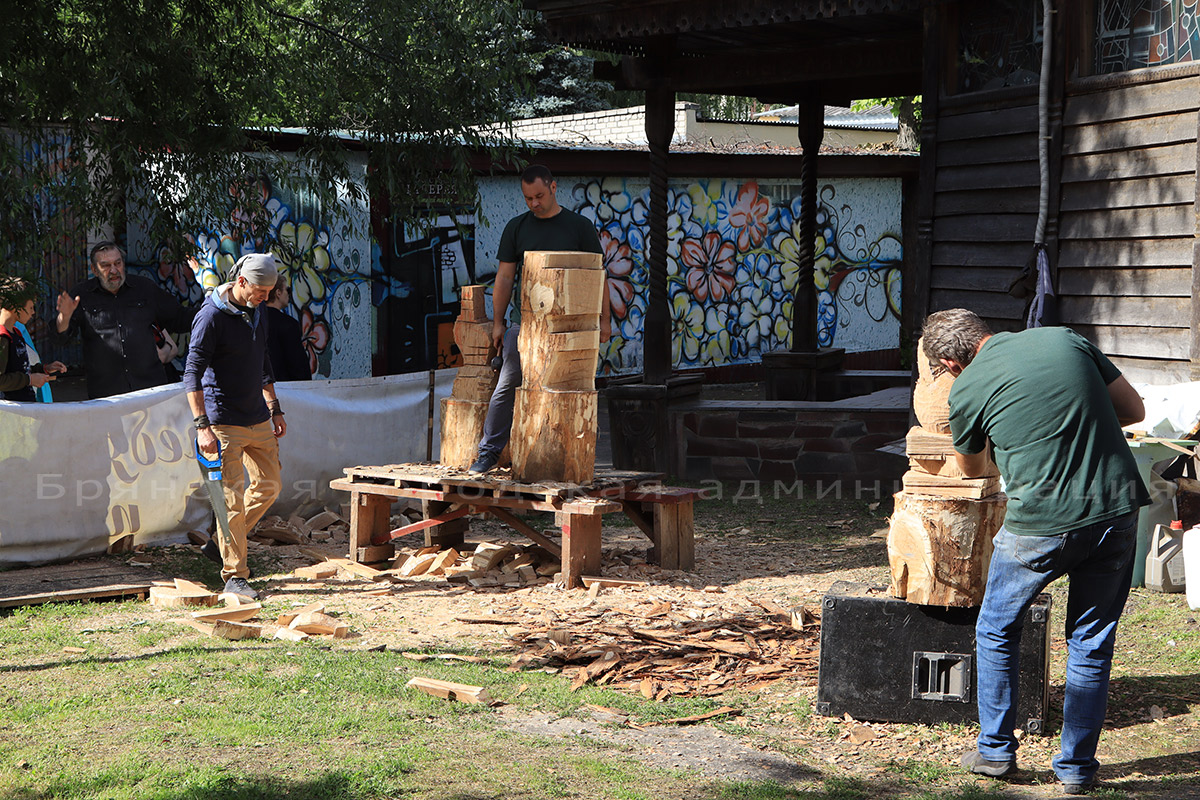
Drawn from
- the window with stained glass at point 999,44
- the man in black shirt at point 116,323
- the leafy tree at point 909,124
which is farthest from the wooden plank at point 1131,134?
the leafy tree at point 909,124

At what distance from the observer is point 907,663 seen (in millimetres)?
5133

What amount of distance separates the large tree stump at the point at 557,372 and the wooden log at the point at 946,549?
291cm

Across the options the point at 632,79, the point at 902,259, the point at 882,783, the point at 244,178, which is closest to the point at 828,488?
the point at 632,79

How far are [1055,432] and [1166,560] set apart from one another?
3.41 meters

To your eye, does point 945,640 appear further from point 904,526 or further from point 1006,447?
point 1006,447

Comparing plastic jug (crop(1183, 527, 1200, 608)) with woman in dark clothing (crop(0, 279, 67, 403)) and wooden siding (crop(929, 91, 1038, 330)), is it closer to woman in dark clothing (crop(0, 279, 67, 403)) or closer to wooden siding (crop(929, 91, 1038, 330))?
wooden siding (crop(929, 91, 1038, 330))

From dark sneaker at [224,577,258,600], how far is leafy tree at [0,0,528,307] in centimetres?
219

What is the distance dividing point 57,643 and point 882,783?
4194 mm

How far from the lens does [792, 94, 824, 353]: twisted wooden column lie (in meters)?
14.0

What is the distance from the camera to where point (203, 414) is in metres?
7.11

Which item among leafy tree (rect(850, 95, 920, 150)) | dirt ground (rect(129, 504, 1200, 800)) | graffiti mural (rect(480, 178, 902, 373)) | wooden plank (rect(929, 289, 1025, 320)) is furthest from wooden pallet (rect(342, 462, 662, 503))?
leafy tree (rect(850, 95, 920, 150))

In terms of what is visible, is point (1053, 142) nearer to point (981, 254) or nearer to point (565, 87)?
point (981, 254)

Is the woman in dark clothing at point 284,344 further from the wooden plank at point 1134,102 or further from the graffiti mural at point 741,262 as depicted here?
the graffiti mural at point 741,262

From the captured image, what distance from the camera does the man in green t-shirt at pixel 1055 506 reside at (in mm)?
4348
